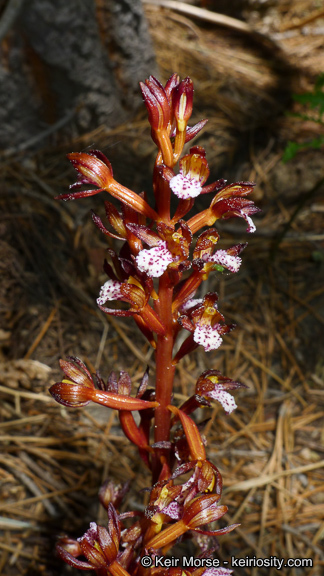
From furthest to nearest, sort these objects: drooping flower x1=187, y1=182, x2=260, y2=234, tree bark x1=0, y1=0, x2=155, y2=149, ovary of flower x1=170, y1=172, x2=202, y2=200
Answer: tree bark x1=0, y1=0, x2=155, y2=149 → drooping flower x1=187, y1=182, x2=260, y2=234 → ovary of flower x1=170, y1=172, x2=202, y2=200

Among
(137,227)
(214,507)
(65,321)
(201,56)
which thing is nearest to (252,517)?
(214,507)

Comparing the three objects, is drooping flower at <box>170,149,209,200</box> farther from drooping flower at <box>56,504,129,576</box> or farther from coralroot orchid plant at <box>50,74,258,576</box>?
drooping flower at <box>56,504,129,576</box>

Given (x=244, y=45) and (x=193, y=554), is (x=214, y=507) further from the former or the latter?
(x=244, y=45)

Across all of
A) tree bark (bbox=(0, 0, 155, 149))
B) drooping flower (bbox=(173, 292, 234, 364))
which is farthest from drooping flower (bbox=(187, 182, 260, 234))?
tree bark (bbox=(0, 0, 155, 149))

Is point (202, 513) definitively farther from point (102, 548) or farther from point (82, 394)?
point (82, 394)

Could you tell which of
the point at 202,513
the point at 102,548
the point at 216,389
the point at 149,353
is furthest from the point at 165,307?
the point at 149,353

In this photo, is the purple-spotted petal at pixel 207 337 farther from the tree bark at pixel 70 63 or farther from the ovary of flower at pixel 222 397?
the tree bark at pixel 70 63

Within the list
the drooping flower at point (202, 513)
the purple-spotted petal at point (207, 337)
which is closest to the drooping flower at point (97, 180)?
the purple-spotted petal at point (207, 337)
